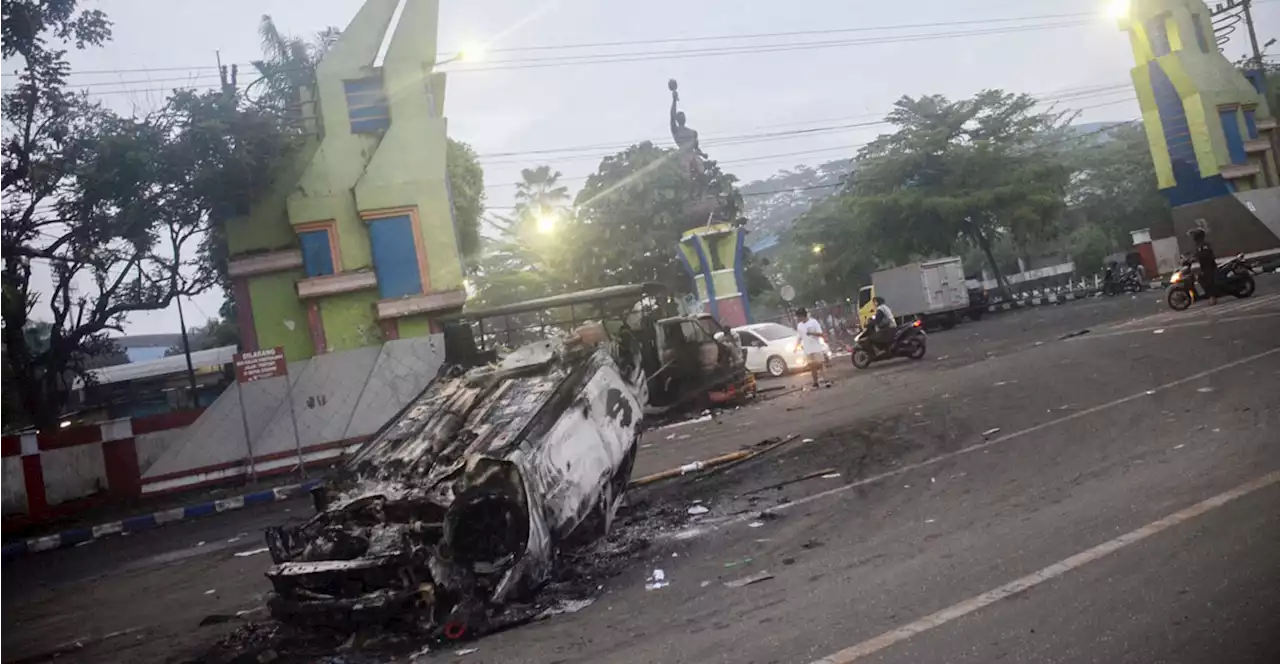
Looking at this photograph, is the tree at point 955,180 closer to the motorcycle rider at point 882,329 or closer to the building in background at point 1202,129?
the building in background at point 1202,129

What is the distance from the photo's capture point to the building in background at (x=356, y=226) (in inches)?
662

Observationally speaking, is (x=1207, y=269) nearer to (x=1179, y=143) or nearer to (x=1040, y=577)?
(x=1179, y=143)

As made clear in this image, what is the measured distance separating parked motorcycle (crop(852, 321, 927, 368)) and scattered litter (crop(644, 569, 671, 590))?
1316 centimetres

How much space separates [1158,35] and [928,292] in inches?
465

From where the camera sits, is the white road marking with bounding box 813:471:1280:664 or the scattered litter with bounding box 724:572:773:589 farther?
the scattered litter with bounding box 724:572:773:589

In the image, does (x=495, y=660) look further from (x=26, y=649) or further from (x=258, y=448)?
(x=258, y=448)

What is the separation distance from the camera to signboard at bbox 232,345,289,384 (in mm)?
13609

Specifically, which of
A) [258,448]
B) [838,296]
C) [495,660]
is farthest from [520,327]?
Result: [838,296]

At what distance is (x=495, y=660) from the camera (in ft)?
14.0

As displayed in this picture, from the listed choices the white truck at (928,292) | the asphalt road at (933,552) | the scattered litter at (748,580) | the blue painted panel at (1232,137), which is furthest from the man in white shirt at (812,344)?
the blue painted panel at (1232,137)

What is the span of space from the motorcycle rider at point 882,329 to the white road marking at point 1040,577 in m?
12.3

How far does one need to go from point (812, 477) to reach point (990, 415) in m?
2.75

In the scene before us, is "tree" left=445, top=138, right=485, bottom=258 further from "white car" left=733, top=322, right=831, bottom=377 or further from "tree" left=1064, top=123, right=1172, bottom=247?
"tree" left=1064, top=123, right=1172, bottom=247

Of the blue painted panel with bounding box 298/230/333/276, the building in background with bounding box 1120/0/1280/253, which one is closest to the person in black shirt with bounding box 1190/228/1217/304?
the building in background with bounding box 1120/0/1280/253
